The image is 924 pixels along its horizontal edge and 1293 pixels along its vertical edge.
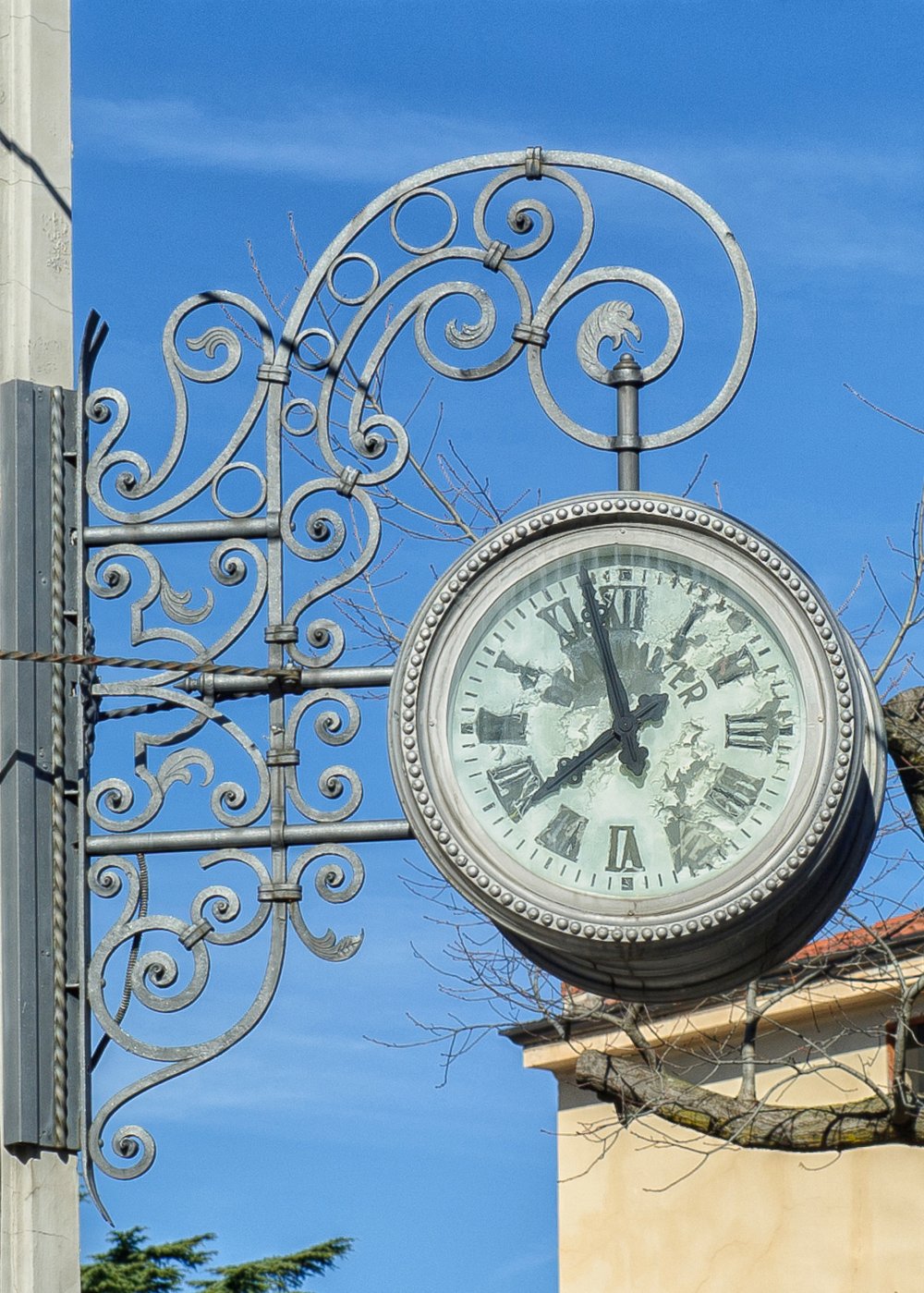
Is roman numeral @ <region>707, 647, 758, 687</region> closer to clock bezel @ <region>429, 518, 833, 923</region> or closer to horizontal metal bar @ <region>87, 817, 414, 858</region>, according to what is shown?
clock bezel @ <region>429, 518, 833, 923</region>

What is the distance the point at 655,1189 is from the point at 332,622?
48.5 feet

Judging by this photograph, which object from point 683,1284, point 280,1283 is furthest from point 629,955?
point 683,1284

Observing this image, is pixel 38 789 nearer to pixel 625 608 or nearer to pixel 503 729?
pixel 503 729

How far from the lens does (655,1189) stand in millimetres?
19938

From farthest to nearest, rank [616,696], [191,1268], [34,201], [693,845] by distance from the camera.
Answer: [191,1268], [34,201], [616,696], [693,845]

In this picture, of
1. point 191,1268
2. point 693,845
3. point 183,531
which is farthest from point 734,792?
point 191,1268

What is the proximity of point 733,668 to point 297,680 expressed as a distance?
0.87 m

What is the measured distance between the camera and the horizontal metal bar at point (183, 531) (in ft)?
19.1

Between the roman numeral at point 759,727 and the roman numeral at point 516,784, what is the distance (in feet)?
1.23

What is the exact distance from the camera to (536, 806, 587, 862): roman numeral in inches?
212

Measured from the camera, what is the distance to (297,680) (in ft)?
18.6

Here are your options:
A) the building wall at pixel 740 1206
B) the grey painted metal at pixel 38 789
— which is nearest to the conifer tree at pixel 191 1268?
the building wall at pixel 740 1206

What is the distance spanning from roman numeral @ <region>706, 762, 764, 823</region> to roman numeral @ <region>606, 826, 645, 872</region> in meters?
0.16

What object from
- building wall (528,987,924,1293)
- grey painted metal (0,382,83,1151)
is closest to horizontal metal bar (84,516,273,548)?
grey painted metal (0,382,83,1151)
